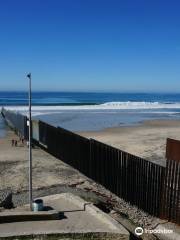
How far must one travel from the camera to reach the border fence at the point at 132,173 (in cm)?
981

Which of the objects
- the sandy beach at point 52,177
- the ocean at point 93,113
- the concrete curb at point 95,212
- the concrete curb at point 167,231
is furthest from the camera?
the ocean at point 93,113

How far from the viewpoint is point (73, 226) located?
9180mm

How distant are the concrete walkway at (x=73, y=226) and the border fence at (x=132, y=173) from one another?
5.54 ft

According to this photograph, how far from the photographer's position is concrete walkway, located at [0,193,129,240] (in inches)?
337

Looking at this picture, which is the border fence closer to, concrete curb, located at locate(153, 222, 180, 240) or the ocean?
concrete curb, located at locate(153, 222, 180, 240)

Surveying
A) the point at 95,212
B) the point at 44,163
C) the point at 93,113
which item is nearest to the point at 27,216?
the point at 95,212

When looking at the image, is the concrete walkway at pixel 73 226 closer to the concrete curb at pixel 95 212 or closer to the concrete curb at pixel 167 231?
the concrete curb at pixel 95 212

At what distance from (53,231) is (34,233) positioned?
0.42 m

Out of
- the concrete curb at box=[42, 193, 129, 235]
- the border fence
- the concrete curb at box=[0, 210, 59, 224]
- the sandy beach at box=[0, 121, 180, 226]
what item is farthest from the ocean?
the concrete curb at box=[0, 210, 59, 224]

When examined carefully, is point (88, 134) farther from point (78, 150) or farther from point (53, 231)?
point (53, 231)

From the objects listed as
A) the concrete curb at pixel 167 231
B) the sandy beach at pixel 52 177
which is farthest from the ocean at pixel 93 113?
the concrete curb at pixel 167 231

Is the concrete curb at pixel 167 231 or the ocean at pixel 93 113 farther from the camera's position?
the ocean at pixel 93 113

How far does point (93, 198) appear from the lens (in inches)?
465

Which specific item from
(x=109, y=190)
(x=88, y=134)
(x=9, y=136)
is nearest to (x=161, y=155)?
(x=109, y=190)
